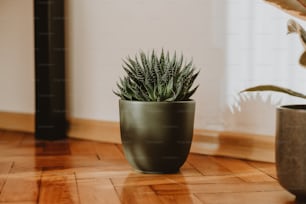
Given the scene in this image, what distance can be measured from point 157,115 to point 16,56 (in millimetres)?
671

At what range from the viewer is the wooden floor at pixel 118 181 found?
2.31ft

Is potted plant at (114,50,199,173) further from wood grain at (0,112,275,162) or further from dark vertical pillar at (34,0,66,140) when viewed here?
dark vertical pillar at (34,0,66,140)

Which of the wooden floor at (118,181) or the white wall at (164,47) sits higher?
the white wall at (164,47)

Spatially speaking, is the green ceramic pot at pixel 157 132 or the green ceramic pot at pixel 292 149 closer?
the green ceramic pot at pixel 292 149

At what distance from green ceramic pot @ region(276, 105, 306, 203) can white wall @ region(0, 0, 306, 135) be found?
0.28 metres

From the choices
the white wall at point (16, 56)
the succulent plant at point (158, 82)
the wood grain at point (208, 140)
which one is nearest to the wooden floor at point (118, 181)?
the wood grain at point (208, 140)

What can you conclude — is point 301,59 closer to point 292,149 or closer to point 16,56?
point 292,149

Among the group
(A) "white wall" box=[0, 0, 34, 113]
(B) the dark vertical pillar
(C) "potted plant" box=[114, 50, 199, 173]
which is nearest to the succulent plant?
(C) "potted plant" box=[114, 50, 199, 173]

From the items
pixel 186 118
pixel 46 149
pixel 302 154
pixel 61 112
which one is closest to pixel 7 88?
pixel 61 112

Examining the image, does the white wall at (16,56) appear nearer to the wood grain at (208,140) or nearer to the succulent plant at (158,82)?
the wood grain at (208,140)

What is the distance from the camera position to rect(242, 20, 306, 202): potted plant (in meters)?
0.64

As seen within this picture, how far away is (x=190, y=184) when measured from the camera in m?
0.78

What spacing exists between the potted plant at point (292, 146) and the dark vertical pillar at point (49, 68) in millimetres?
689

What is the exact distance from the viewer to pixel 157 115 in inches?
32.7
